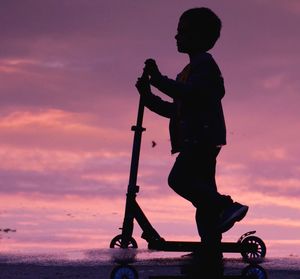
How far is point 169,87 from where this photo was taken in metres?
6.91

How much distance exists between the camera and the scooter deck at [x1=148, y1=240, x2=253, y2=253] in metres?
7.27

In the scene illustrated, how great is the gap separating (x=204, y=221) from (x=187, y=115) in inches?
42.5

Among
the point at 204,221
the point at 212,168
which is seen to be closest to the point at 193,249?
the point at 204,221

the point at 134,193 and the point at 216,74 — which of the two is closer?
the point at 216,74

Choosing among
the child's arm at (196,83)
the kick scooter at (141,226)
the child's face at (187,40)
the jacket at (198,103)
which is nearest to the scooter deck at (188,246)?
the kick scooter at (141,226)

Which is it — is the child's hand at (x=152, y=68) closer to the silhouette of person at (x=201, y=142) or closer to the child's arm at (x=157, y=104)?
the silhouette of person at (x=201, y=142)

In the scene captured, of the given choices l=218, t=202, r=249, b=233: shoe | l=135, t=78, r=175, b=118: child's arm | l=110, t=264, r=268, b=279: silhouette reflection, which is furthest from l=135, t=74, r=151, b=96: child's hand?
l=110, t=264, r=268, b=279: silhouette reflection

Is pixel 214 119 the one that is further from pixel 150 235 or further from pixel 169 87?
pixel 150 235

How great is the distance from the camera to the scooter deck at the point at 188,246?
286 inches

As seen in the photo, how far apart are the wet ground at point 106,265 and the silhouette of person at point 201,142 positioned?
3.28ft

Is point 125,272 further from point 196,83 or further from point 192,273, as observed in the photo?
point 196,83

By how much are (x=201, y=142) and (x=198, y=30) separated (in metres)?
1.27

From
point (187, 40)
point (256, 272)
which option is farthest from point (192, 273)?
point (187, 40)

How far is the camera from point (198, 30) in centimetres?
747
